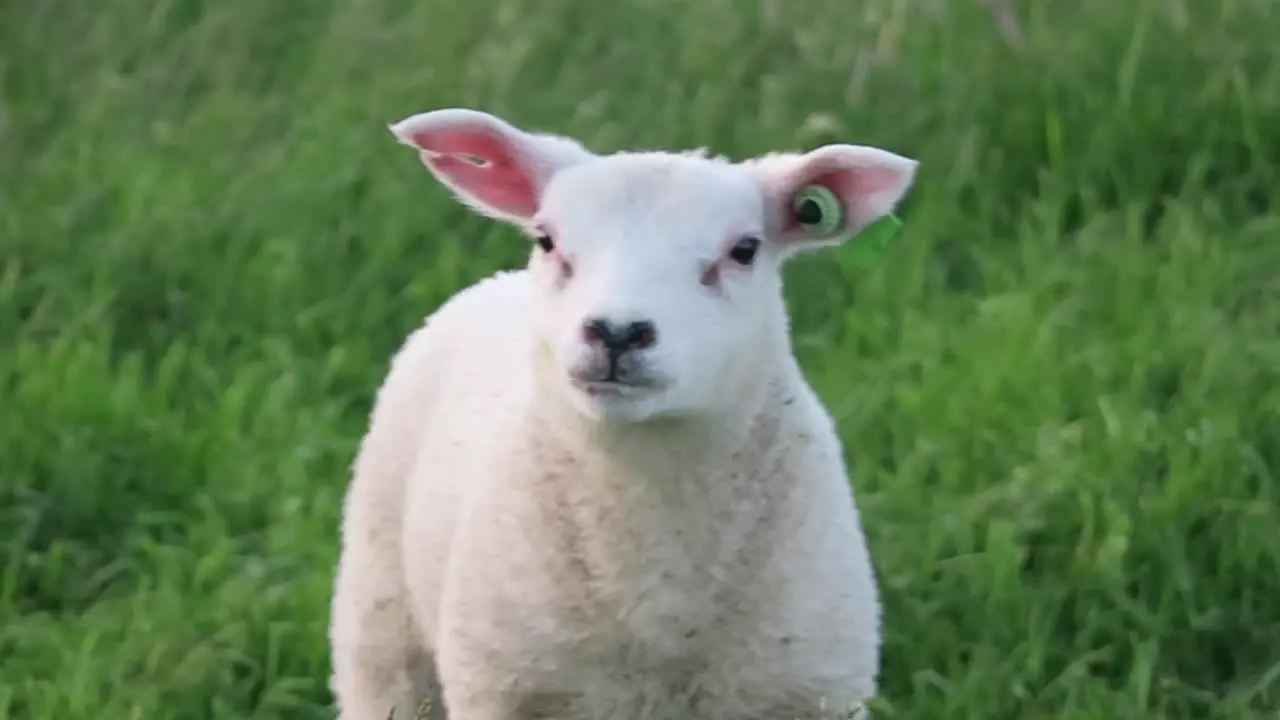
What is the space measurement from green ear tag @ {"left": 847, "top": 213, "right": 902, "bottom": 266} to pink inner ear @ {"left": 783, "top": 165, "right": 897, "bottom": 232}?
0.22 feet

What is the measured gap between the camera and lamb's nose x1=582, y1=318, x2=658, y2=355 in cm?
319


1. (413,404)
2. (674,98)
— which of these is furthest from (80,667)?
(674,98)

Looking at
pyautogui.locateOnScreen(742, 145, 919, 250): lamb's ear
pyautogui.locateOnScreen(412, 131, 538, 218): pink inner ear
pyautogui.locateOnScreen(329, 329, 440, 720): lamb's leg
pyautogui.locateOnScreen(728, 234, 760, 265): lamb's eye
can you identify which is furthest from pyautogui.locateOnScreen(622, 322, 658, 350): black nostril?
pyautogui.locateOnScreen(329, 329, 440, 720): lamb's leg

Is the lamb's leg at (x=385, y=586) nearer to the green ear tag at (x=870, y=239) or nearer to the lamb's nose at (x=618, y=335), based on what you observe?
the green ear tag at (x=870, y=239)

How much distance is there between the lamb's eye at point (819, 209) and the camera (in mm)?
3629

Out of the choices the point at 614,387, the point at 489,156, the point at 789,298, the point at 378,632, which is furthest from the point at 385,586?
the point at 789,298

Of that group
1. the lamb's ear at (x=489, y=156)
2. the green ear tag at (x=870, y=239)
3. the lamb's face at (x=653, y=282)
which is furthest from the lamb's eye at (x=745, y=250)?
the lamb's ear at (x=489, y=156)

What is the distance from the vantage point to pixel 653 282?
3.30 metres

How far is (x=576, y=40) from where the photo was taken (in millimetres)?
7332

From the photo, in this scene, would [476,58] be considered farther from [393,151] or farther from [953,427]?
[953,427]

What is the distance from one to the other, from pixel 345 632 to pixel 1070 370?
203cm

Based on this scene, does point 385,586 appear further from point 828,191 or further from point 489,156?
point 828,191

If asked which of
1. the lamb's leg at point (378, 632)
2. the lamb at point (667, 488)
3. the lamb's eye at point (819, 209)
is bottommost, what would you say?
the lamb's leg at point (378, 632)

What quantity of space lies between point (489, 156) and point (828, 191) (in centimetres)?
60
